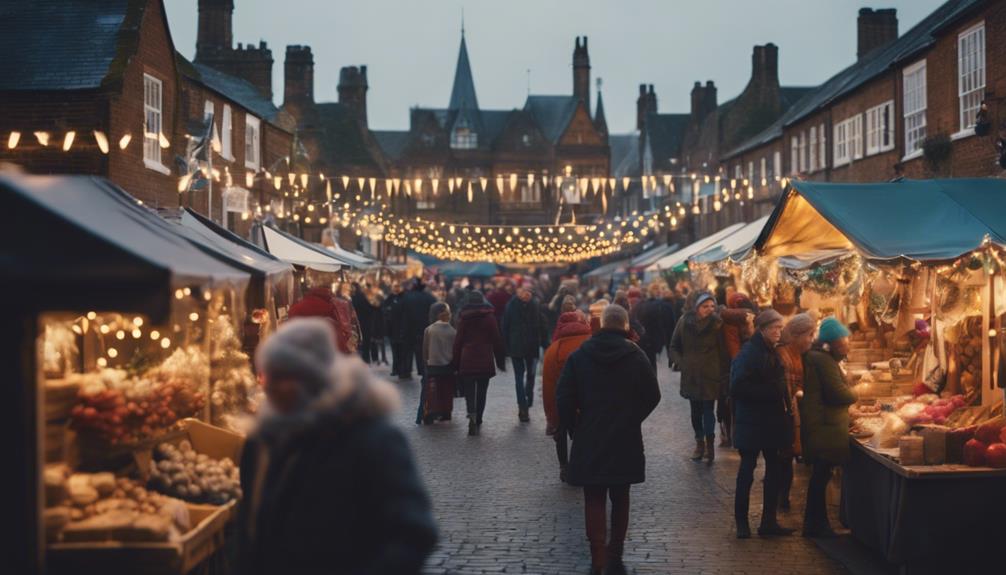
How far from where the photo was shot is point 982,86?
59.2ft

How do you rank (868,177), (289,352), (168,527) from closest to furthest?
(289,352) → (168,527) → (868,177)

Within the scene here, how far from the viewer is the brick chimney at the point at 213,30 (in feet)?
111

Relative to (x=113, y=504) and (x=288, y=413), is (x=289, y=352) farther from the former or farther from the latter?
(x=113, y=504)

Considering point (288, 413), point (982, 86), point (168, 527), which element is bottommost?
point (168, 527)

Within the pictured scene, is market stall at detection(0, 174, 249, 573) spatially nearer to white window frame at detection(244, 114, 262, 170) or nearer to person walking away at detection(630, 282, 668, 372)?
person walking away at detection(630, 282, 668, 372)

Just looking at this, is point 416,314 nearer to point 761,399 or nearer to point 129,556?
point 761,399

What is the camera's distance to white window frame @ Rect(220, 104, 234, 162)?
78.1ft

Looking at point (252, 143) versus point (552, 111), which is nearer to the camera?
point (252, 143)

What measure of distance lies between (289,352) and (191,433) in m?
4.43

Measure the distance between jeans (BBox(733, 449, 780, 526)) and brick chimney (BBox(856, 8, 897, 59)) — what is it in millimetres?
30303

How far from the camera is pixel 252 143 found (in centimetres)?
2689

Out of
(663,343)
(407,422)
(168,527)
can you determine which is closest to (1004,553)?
(168,527)

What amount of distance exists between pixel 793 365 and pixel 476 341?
20.3 feet

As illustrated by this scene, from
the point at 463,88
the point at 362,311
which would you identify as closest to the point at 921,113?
the point at 362,311
